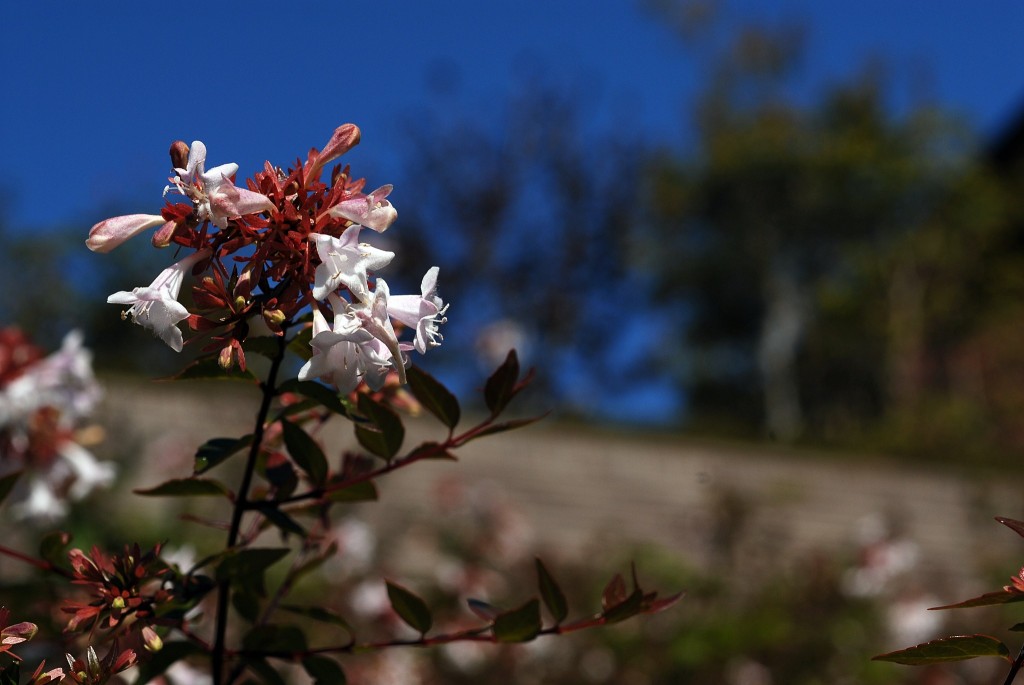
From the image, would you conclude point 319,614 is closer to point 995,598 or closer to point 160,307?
point 160,307

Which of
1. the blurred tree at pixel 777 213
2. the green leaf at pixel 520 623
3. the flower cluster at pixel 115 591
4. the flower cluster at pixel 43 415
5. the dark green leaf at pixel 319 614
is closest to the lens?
the flower cluster at pixel 115 591

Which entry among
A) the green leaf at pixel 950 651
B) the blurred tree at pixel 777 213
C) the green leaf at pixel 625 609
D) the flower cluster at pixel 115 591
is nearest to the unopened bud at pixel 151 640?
the flower cluster at pixel 115 591

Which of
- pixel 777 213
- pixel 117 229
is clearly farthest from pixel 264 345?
pixel 777 213

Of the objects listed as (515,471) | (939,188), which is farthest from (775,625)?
(939,188)

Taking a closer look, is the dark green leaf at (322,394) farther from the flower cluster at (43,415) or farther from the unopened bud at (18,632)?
the flower cluster at (43,415)

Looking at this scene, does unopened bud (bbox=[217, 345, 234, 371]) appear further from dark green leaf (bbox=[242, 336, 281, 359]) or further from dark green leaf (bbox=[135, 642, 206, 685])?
dark green leaf (bbox=[135, 642, 206, 685])

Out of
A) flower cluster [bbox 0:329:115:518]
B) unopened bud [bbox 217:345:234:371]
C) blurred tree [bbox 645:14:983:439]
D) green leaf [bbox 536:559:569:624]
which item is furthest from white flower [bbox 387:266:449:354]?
blurred tree [bbox 645:14:983:439]

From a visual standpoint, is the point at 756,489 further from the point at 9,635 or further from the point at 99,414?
the point at 9,635
